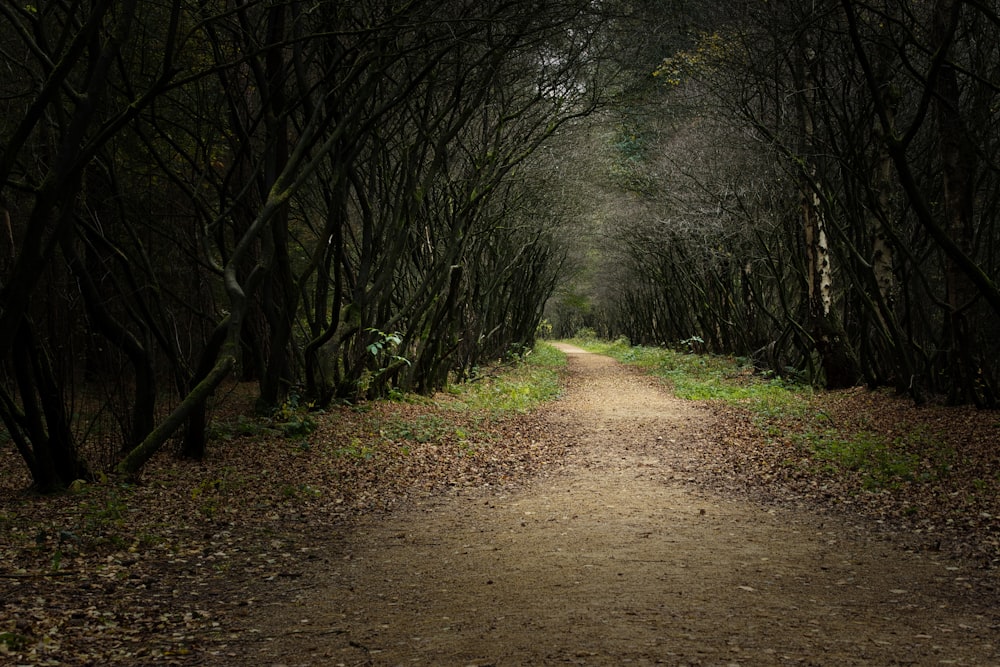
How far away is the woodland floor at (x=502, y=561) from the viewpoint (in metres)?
3.91

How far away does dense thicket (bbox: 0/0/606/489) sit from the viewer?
6789mm

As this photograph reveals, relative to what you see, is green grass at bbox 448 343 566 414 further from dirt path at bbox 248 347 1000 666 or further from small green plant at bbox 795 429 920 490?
dirt path at bbox 248 347 1000 666

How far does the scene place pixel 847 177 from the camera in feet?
43.3

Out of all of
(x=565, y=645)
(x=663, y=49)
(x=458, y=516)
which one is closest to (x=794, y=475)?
(x=458, y=516)

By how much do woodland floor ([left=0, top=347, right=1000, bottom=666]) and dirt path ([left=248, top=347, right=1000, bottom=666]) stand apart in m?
0.02

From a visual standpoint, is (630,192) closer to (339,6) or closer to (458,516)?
(339,6)

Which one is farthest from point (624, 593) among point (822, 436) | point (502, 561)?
point (822, 436)

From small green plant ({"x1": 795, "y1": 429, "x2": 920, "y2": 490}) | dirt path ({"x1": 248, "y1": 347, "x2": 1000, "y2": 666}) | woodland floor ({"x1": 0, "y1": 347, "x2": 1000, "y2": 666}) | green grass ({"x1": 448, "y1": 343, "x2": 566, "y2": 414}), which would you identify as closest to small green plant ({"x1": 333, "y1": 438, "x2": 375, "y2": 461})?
woodland floor ({"x1": 0, "y1": 347, "x2": 1000, "y2": 666})

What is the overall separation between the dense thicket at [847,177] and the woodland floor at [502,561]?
2647 mm

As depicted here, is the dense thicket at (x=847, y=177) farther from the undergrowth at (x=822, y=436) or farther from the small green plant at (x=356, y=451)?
the small green plant at (x=356, y=451)

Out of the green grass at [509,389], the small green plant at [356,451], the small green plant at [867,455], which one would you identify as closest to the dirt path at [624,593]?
the small green plant at [867,455]

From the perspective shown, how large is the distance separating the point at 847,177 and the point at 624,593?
11.0 meters

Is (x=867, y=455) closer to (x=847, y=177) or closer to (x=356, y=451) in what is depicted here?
(x=356, y=451)


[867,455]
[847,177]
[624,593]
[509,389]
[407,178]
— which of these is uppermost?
[847,177]
